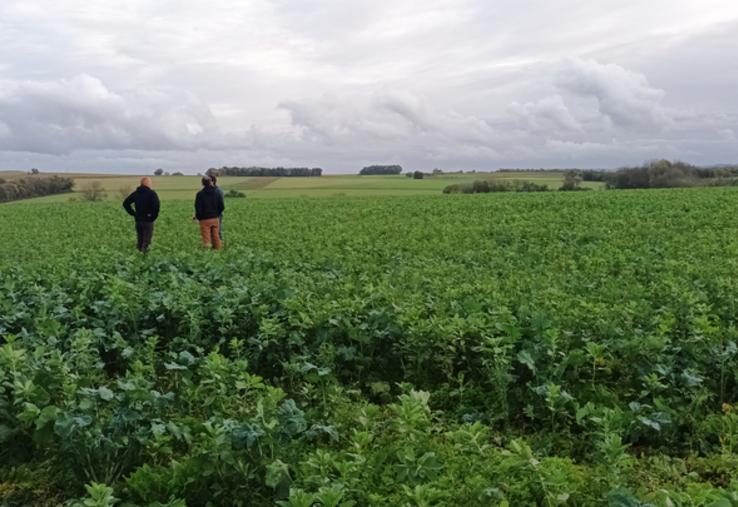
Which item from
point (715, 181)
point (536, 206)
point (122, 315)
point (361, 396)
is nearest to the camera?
point (361, 396)

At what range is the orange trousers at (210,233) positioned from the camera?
51.4ft

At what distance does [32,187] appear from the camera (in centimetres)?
6122

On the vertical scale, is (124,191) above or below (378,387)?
above

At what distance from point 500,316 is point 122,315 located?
4.44 meters

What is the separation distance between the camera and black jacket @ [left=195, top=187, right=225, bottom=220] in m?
15.2

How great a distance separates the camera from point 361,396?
587 centimetres

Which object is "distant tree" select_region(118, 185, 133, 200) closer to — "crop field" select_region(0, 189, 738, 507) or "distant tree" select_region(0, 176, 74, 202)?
"distant tree" select_region(0, 176, 74, 202)

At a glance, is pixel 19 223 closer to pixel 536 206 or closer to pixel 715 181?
pixel 536 206

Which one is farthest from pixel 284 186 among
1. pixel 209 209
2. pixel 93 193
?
pixel 209 209

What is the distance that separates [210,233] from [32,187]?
53678mm

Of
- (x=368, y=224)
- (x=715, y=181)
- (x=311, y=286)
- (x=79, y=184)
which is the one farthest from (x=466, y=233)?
(x=79, y=184)

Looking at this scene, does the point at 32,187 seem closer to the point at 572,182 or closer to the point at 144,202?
the point at 572,182

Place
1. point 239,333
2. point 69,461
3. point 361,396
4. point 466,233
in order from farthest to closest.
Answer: point 466,233
point 239,333
point 361,396
point 69,461

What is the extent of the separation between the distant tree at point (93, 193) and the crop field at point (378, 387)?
155 feet
